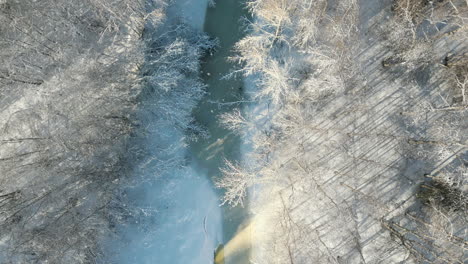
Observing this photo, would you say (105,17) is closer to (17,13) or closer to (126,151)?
(17,13)

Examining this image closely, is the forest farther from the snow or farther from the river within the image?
the river

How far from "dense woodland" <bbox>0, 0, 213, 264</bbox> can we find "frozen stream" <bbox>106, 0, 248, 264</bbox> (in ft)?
1.89

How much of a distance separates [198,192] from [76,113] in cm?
482

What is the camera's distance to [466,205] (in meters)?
12.0

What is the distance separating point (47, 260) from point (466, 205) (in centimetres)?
1380

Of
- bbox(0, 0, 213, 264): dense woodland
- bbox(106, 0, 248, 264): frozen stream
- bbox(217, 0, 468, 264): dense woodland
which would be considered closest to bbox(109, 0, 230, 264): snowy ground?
bbox(106, 0, 248, 264): frozen stream

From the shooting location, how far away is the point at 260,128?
12.5 metres

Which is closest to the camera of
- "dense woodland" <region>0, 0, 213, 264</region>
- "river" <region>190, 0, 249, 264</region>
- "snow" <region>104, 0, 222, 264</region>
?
"dense woodland" <region>0, 0, 213, 264</region>

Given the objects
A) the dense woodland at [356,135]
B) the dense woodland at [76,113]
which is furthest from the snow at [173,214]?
the dense woodland at [356,135]

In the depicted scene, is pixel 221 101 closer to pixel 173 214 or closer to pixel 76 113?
pixel 173 214

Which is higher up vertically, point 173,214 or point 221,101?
point 221,101

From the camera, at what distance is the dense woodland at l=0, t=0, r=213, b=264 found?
39.4 feet

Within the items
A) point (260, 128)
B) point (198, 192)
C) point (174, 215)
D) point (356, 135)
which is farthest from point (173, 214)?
point (356, 135)

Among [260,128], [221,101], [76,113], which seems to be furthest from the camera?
[221,101]
